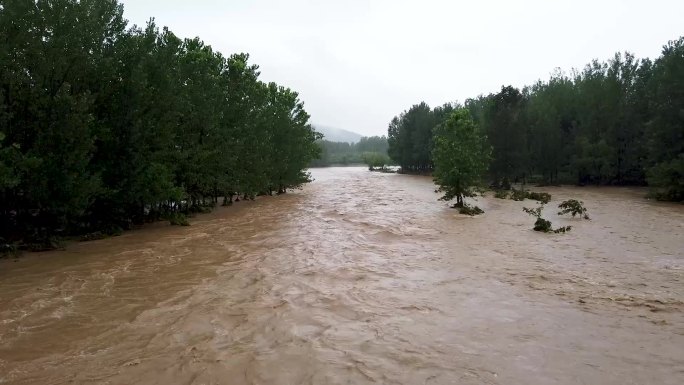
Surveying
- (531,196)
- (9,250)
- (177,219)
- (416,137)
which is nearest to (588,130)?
(531,196)

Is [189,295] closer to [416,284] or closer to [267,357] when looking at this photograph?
[267,357]

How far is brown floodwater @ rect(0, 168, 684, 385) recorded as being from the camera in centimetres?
611

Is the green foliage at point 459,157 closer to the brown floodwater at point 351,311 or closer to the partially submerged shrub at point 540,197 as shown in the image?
the partially submerged shrub at point 540,197

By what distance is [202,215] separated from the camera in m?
27.0

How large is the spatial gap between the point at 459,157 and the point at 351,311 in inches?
805

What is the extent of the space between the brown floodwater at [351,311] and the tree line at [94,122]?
2630 millimetres

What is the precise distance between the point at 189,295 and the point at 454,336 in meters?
6.50

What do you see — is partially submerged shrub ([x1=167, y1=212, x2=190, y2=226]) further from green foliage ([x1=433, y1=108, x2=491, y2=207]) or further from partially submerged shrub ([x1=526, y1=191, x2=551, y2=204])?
partially submerged shrub ([x1=526, y1=191, x2=551, y2=204])

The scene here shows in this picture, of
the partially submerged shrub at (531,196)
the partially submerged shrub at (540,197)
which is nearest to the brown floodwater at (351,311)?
the partially submerged shrub at (540,197)

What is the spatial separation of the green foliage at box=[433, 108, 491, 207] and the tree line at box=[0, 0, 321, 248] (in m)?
14.6

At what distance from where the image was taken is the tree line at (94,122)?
48.4 ft

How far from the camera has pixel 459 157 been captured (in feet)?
88.2

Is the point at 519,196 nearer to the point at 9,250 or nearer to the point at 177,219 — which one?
the point at 177,219

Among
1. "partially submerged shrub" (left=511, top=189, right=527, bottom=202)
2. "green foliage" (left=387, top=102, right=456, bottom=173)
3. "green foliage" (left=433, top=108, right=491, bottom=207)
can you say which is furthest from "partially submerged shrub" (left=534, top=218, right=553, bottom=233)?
"green foliage" (left=387, top=102, right=456, bottom=173)
